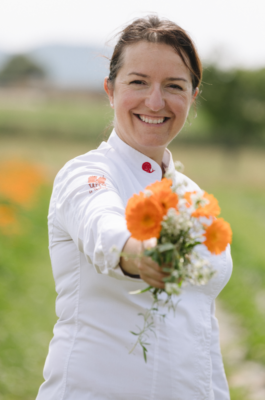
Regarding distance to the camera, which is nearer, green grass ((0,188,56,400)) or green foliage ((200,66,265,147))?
green grass ((0,188,56,400))

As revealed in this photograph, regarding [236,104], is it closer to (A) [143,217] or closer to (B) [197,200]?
(B) [197,200]

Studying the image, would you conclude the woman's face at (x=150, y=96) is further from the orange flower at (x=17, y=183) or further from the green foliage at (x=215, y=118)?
the green foliage at (x=215, y=118)

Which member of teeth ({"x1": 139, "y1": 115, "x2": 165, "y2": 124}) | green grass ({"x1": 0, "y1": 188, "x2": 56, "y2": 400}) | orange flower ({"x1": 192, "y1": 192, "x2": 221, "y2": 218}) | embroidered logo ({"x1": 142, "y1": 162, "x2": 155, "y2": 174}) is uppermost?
teeth ({"x1": 139, "y1": 115, "x2": 165, "y2": 124})

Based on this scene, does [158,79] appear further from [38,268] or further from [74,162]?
[38,268]

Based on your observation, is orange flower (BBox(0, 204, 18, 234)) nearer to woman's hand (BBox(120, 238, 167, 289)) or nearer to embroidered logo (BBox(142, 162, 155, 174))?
embroidered logo (BBox(142, 162, 155, 174))

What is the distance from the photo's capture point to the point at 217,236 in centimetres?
127

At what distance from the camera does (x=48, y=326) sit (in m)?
5.21

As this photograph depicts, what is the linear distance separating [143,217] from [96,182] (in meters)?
0.42

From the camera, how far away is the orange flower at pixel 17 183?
32.0 ft

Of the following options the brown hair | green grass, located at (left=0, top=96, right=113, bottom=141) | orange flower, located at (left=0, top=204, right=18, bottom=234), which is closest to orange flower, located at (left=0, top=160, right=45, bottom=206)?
orange flower, located at (left=0, top=204, right=18, bottom=234)

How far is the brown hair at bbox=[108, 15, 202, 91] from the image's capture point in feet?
6.14

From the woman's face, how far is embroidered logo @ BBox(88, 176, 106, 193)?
0.41m

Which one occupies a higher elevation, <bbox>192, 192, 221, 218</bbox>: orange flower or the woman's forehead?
the woman's forehead

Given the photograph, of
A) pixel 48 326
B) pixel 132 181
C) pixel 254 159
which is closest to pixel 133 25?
pixel 132 181
